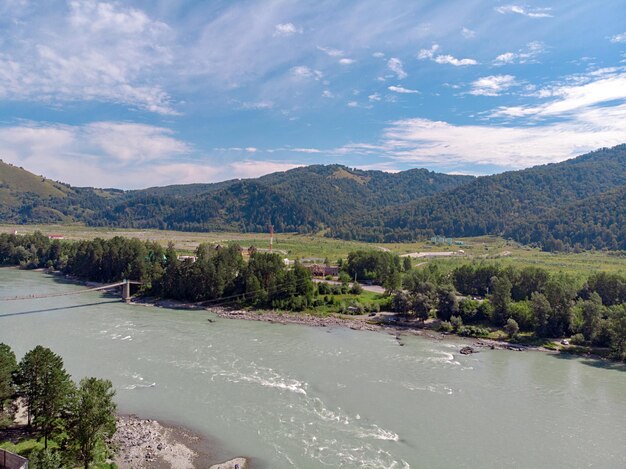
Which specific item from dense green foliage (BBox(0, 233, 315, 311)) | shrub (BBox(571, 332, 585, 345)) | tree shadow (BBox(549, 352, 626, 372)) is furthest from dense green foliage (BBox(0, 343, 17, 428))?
shrub (BBox(571, 332, 585, 345))

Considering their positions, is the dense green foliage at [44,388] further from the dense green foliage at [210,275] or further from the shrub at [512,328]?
the shrub at [512,328]

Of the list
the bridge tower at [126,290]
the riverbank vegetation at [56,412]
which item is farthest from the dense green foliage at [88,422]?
the bridge tower at [126,290]

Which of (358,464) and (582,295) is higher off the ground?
(582,295)

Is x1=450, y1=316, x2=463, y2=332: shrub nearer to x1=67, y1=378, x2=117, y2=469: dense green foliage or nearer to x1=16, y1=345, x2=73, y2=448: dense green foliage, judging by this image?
x1=67, y1=378, x2=117, y2=469: dense green foliage

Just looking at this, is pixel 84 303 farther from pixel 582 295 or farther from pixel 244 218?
pixel 244 218

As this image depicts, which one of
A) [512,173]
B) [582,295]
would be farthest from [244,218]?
[582,295]
